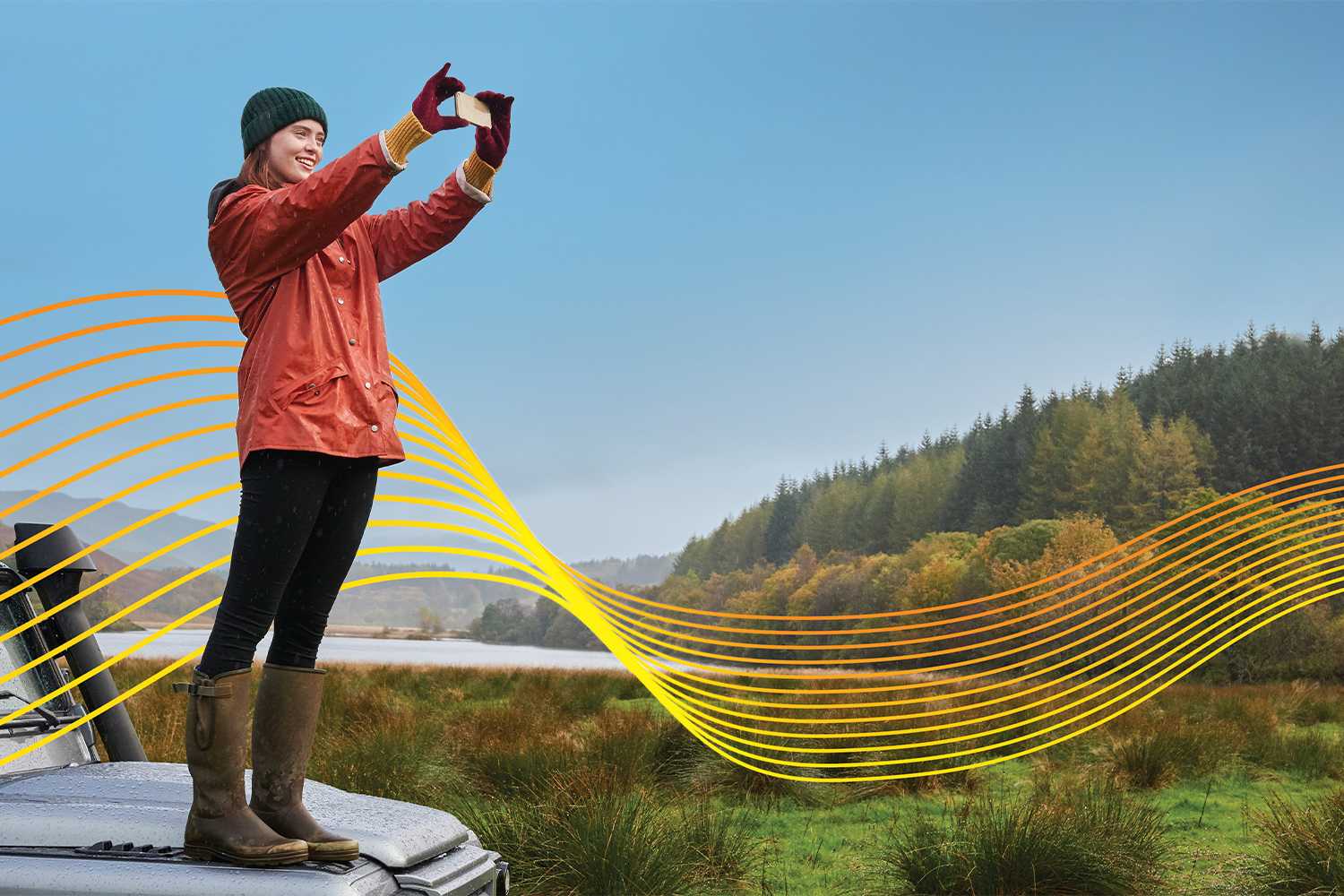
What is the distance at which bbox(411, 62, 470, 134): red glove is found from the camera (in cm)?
269

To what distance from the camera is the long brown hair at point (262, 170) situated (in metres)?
2.95

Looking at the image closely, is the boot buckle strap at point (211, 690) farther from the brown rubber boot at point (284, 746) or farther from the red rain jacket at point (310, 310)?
Result: the red rain jacket at point (310, 310)

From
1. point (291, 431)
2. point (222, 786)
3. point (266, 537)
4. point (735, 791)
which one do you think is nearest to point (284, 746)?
point (222, 786)

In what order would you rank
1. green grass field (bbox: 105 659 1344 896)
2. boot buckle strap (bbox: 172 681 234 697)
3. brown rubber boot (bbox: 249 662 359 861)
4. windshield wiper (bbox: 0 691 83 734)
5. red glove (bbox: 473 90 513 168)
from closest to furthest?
boot buckle strap (bbox: 172 681 234 697) < brown rubber boot (bbox: 249 662 359 861) < red glove (bbox: 473 90 513 168) < windshield wiper (bbox: 0 691 83 734) < green grass field (bbox: 105 659 1344 896)

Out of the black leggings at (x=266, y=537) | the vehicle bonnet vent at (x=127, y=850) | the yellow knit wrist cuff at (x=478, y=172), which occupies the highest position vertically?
the yellow knit wrist cuff at (x=478, y=172)

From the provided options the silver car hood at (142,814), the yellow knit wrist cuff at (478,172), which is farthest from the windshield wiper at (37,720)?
the yellow knit wrist cuff at (478,172)

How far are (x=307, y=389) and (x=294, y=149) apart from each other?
26.6 inches

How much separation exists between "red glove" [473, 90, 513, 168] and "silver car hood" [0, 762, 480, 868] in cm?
173

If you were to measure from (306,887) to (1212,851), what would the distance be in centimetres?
548

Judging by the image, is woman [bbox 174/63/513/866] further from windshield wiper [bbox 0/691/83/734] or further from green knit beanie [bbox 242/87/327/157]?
windshield wiper [bbox 0/691/83/734]

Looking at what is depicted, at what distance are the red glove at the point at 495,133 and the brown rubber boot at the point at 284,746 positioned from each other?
142 centimetres

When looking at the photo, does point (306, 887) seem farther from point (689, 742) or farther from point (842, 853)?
point (689, 742)

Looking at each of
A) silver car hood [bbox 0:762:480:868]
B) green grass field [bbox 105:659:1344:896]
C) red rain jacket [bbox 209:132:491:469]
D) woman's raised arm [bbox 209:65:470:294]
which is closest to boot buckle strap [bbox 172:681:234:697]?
silver car hood [bbox 0:762:480:868]

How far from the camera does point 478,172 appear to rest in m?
3.08
